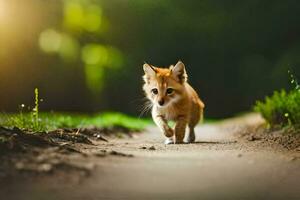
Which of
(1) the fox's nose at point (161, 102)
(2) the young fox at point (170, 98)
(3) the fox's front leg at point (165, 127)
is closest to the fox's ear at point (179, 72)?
(2) the young fox at point (170, 98)

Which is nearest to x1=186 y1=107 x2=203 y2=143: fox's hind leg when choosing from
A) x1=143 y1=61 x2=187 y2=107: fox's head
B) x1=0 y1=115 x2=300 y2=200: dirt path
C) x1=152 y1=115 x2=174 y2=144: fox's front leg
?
x1=152 y1=115 x2=174 y2=144: fox's front leg

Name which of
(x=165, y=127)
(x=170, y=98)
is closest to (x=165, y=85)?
(x=170, y=98)

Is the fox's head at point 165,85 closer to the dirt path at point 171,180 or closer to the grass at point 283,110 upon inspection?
the grass at point 283,110

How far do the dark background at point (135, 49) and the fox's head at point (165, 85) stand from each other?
492 inches

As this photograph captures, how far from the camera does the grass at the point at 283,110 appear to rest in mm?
9781

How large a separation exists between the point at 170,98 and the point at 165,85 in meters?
0.17

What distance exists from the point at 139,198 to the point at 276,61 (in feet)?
66.8

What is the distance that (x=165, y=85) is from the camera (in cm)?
814

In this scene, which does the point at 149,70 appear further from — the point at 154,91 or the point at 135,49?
the point at 135,49

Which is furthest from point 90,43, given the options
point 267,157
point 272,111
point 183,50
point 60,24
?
point 267,157

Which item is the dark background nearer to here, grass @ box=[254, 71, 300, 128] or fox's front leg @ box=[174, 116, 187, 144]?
grass @ box=[254, 71, 300, 128]

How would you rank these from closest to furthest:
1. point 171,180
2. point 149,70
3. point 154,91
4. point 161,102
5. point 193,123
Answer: point 171,180, point 161,102, point 154,91, point 149,70, point 193,123

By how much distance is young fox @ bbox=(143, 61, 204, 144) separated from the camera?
8.15 m

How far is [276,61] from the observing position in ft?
79.4
